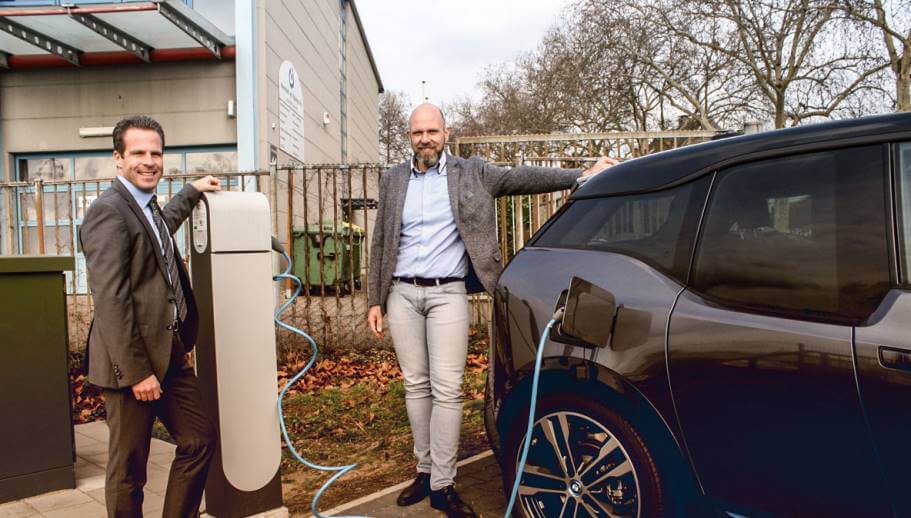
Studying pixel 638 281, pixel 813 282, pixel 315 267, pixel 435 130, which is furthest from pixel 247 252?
pixel 315 267

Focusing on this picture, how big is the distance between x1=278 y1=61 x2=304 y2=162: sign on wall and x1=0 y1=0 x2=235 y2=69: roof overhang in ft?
4.64

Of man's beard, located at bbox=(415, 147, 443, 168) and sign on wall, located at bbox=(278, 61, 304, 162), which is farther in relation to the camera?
sign on wall, located at bbox=(278, 61, 304, 162)

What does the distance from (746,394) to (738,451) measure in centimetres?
19

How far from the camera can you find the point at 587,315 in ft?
8.23

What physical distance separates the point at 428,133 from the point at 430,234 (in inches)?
19.8

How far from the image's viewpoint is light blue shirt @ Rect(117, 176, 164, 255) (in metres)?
2.65

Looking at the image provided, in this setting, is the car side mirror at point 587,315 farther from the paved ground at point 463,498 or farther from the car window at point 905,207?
the paved ground at point 463,498

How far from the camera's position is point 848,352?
189cm

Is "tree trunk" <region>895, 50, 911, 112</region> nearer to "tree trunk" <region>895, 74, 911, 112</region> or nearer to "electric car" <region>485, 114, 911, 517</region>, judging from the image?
"tree trunk" <region>895, 74, 911, 112</region>

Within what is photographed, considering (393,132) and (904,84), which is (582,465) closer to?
(904,84)

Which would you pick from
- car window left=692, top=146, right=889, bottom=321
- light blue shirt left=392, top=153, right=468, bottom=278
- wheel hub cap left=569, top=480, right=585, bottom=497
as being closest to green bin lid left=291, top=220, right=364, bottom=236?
light blue shirt left=392, top=153, right=468, bottom=278

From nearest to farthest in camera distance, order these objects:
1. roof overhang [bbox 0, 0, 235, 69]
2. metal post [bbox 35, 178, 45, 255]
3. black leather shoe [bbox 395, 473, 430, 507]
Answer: black leather shoe [bbox 395, 473, 430, 507] < metal post [bbox 35, 178, 45, 255] < roof overhang [bbox 0, 0, 235, 69]

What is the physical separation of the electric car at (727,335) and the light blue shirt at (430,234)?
58 centimetres

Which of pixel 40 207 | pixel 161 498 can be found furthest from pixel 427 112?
pixel 40 207
